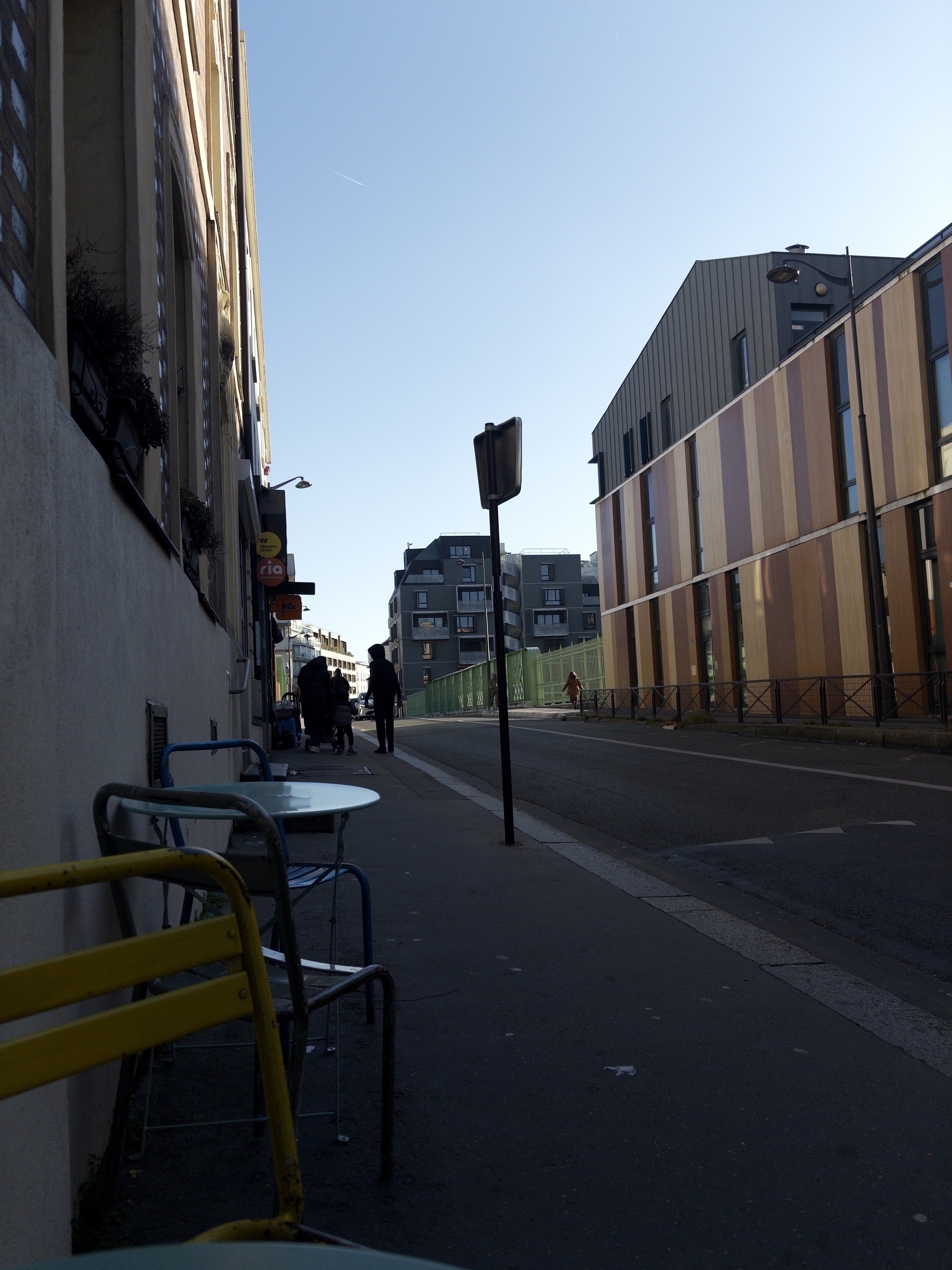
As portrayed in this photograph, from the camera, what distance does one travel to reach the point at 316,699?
19.3 m

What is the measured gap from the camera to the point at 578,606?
339ft

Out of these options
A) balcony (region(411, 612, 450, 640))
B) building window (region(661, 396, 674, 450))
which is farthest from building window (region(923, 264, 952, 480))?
balcony (region(411, 612, 450, 640))

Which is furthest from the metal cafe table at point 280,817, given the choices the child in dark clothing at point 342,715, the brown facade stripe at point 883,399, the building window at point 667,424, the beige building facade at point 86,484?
the building window at point 667,424

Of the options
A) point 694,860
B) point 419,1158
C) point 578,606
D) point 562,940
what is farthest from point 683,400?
point 578,606

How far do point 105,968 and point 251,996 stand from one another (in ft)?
0.88

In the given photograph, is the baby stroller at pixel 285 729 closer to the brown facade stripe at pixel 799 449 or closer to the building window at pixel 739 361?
the brown facade stripe at pixel 799 449

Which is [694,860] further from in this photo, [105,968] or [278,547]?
[278,547]

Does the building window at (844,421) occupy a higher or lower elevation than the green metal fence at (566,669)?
higher

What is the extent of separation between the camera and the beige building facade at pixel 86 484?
75.4 inches

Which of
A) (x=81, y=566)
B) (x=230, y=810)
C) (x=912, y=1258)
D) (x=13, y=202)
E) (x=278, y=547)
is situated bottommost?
(x=912, y=1258)

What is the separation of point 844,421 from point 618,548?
55.5 ft

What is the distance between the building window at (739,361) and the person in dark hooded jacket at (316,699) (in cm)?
1543

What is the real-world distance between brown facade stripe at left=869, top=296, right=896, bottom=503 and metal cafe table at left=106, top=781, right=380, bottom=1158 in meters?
19.0

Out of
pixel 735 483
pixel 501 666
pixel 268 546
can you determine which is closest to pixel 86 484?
pixel 501 666
